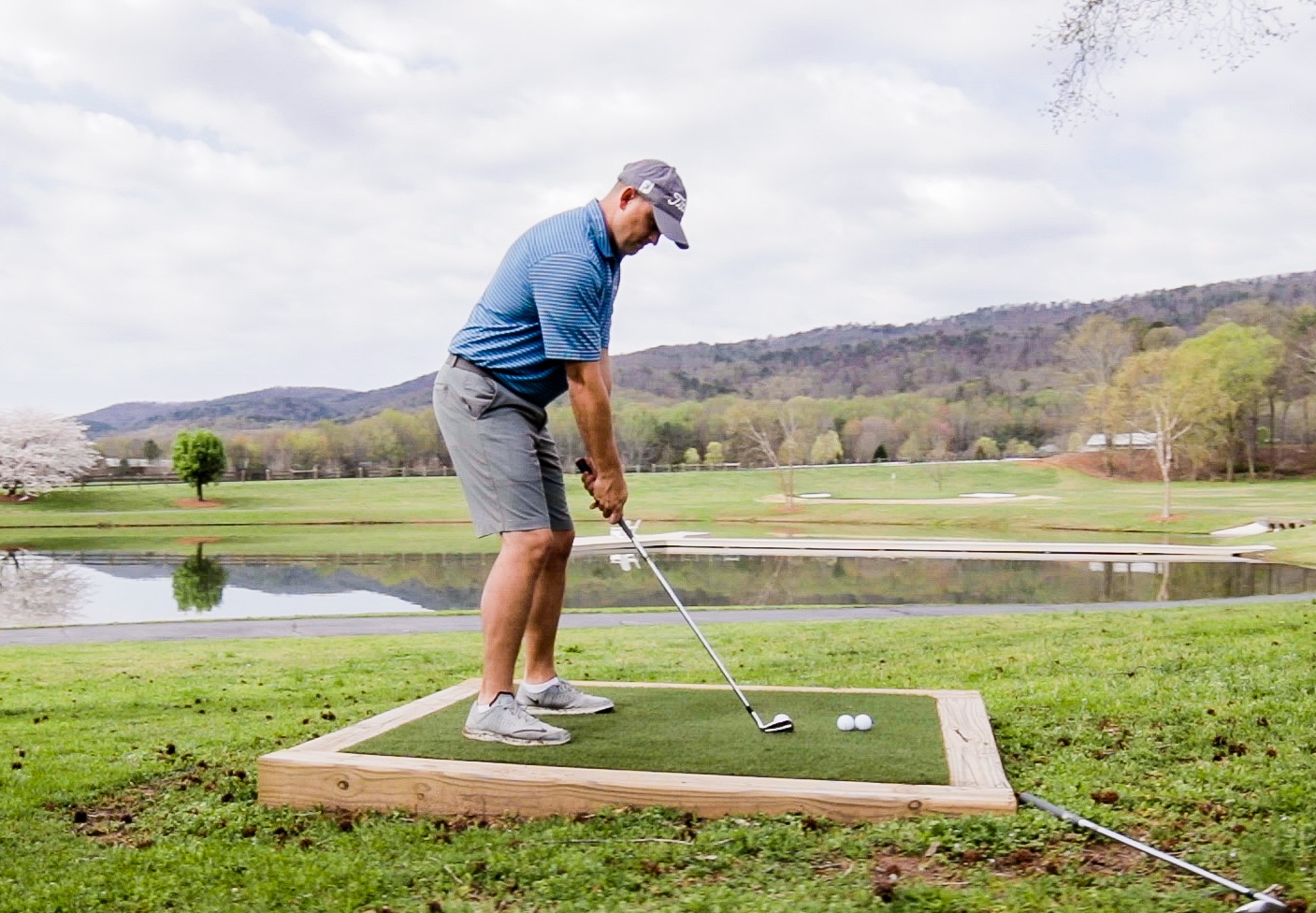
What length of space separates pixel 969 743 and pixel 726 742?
74 centimetres

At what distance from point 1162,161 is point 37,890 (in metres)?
29.3

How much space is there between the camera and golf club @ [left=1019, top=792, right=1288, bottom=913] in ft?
6.49

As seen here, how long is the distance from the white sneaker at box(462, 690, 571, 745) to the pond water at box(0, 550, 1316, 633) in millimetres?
9810

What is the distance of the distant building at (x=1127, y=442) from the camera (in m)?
37.6

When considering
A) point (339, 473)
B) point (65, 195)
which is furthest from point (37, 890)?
point (339, 473)

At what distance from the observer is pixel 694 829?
2.65 m

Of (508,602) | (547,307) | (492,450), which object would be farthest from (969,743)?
(547,307)

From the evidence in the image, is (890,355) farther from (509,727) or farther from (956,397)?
(509,727)

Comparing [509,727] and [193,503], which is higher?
[509,727]

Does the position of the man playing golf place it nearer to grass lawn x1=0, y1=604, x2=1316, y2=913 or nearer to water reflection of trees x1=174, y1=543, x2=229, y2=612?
grass lawn x1=0, y1=604, x2=1316, y2=913

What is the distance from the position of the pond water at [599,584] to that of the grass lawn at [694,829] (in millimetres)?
8235

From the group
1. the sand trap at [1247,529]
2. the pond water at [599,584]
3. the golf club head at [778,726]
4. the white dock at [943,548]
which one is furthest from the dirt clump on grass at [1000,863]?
the sand trap at [1247,529]

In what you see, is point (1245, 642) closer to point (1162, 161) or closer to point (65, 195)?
point (1162, 161)

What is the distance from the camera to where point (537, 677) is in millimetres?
3725
